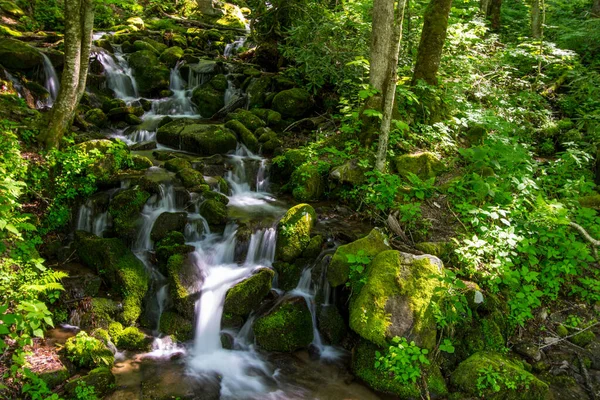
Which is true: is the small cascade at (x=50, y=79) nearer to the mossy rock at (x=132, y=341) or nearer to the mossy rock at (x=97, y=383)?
the mossy rock at (x=132, y=341)

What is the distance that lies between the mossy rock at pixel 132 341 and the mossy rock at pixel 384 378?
2.98m

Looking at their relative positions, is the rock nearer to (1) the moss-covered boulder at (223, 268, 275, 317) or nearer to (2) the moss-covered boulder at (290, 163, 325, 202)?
(1) the moss-covered boulder at (223, 268, 275, 317)

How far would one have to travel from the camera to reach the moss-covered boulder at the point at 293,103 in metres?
11.0

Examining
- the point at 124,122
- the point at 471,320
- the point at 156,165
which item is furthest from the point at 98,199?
the point at 471,320

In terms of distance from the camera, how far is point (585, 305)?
209 inches

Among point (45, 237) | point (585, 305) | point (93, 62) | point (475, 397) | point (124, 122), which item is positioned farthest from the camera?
point (93, 62)

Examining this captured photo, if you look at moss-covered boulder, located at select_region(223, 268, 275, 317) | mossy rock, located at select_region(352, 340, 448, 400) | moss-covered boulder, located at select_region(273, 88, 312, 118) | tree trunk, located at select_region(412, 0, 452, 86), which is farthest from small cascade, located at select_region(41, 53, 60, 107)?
mossy rock, located at select_region(352, 340, 448, 400)

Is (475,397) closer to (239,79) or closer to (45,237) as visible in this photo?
(45,237)

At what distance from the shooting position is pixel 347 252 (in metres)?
5.76

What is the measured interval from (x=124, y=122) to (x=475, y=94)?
31.8 ft

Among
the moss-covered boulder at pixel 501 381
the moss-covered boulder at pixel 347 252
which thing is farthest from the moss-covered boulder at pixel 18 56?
the moss-covered boulder at pixel 501 381

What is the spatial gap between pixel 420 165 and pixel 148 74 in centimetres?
989

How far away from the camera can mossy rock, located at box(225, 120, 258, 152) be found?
999 cm

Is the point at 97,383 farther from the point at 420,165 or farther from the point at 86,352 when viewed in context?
the point at 420,165
